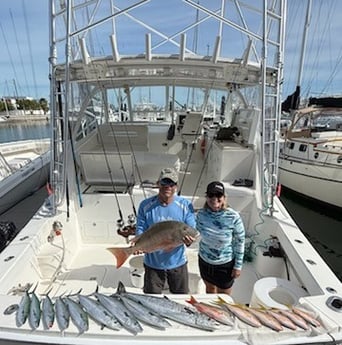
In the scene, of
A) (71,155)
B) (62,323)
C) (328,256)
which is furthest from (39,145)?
(62,323)

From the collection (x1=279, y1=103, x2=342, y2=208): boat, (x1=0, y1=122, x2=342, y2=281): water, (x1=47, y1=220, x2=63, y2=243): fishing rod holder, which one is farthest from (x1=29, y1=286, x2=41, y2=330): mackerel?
(x1=279, y1=103, x2=342, y2=208): boat

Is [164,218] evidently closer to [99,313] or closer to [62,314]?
[99,313]

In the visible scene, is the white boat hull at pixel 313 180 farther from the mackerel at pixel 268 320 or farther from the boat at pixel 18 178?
the boat at pixel 18 178

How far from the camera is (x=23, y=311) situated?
6.67 ft

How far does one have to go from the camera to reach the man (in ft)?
8.96

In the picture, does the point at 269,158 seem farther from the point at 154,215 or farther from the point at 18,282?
the point at 18,282

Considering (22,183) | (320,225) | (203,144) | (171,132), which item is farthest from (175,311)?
(22,183)

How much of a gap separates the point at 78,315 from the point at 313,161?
10.7 m

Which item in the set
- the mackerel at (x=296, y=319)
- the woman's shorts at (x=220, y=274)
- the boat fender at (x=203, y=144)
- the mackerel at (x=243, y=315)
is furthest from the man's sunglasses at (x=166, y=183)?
the boat fender at (x=203, y=144)

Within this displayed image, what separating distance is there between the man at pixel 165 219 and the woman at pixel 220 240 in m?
0.18

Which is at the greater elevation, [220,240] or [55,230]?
[220,240]

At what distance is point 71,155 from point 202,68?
262 centimetres

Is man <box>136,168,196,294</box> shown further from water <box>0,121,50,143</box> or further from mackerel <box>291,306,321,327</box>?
water <box>0,121,50,143</box>

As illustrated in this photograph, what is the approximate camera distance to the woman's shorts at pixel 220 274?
2809 mm
